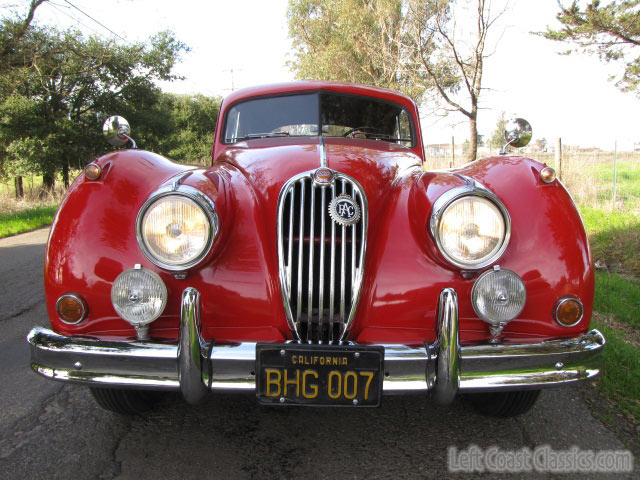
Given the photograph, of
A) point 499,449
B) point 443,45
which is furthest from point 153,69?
point 499,449

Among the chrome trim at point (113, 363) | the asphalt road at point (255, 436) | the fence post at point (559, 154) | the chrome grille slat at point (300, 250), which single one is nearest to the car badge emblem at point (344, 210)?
the chrome grille slat at point (300, 250)

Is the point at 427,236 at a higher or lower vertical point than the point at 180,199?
lower

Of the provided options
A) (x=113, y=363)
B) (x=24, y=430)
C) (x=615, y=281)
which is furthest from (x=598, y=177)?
(x=24, y=430)

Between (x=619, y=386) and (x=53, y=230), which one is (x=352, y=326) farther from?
(x=619, y=386)

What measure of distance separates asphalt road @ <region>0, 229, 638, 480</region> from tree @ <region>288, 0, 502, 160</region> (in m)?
6.88

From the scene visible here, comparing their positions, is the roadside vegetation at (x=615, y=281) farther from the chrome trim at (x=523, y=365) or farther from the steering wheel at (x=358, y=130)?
the steering wheel at (x=358, y=130)

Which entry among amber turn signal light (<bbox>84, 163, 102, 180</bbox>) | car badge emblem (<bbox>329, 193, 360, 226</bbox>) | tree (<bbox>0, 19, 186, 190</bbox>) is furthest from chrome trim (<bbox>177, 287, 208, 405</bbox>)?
tree (<bbox>0, 19, 186, 190</bbox>)

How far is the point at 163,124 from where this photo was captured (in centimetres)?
2086

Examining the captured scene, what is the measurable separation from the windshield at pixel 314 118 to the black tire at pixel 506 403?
1.92 metres

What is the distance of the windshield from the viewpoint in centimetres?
330

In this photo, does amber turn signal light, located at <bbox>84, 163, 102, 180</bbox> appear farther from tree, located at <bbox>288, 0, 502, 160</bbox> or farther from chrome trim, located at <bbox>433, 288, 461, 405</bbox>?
tree, located at <bbox>288, 0, 502, 160</bbox>

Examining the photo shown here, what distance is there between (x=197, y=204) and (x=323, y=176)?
0.56 m

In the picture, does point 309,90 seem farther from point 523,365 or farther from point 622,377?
point 622,377

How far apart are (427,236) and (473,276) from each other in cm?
25
